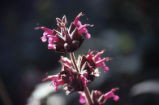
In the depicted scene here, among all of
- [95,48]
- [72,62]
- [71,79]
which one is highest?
[95,48]

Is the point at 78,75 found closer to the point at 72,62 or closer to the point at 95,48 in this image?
the point at 72,62

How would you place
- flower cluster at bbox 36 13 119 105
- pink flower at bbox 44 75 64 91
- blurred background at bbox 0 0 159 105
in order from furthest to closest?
blurred background at bbox 0 0 159 105 < pink flower at bbox 44 75 64 91 < flower cluster at bbox 36 13 119 105

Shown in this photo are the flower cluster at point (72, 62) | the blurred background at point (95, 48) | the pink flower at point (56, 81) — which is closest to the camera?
the flower cluster at point (72, 62)

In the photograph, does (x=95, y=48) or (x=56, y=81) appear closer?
(x=56, y=81)

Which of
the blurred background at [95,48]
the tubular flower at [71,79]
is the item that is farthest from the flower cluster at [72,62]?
the blurred background at [95,48]

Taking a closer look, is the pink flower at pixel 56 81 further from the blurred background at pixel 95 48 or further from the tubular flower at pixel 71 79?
the blurred background at pixel 95 48

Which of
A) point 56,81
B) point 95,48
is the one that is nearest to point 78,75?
point 56,81

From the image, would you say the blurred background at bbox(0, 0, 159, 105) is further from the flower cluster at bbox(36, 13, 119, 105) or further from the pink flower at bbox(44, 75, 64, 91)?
the flower cluster at bbox(36, 13, 119, 105)

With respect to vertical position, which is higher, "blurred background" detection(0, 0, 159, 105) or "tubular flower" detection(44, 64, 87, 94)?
"blurred background" detection(0, 0, 159, 105)

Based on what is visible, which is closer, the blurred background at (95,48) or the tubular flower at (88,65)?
the tubular flower at (88,65)

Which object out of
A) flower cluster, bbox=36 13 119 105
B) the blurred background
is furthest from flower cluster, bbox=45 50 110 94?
the blurred background
